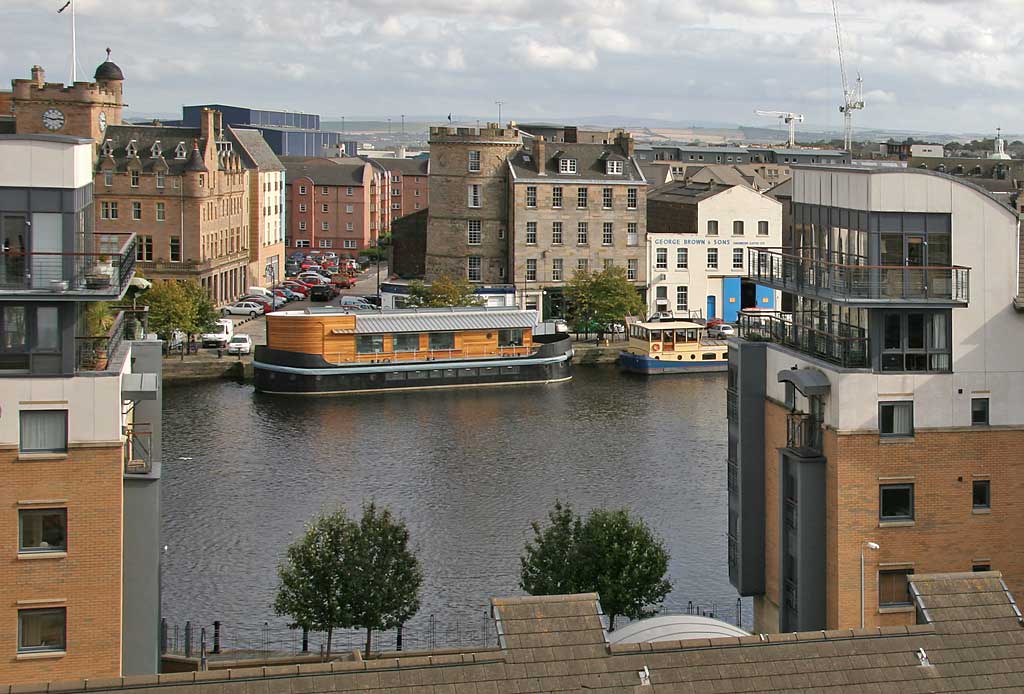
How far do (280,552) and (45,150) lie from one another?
15.4m

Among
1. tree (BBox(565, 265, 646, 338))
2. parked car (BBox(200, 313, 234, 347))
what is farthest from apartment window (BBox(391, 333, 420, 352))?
tree (BBox(565, 265, 646, 338))

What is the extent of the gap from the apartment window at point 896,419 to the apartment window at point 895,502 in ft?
2.61

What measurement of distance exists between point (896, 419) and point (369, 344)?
36.5 meters

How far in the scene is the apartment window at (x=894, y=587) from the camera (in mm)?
25172

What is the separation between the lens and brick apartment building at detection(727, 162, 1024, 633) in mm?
25078

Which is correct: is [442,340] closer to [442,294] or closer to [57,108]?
[442,294]

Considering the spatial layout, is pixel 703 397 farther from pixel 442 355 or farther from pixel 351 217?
pixel 351 217

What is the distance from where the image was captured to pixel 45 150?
22.2 meters

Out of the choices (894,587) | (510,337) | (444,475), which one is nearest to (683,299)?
(510,337)

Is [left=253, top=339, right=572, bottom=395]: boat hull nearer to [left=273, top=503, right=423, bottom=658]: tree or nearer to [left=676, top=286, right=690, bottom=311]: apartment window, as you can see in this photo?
[left=676, top=286, right=690, bottom=311]: apartment window

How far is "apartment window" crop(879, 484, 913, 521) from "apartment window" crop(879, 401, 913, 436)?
796 mm

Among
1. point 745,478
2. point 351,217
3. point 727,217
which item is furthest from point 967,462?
point 351,217

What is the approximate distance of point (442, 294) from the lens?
68.6 metres

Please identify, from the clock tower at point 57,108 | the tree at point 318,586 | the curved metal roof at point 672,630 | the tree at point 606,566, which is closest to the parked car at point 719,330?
the clock tower at point 57,108
